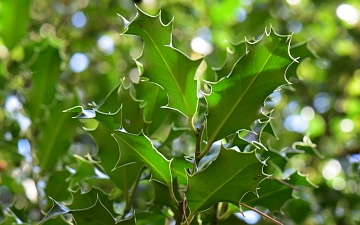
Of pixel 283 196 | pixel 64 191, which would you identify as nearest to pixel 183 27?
pixel 64 191

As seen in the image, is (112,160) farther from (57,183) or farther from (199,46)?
(199,46)

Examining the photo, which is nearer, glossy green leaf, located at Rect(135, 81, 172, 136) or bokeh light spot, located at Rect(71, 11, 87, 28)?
glossy green leaf, located at Rect(135, 81, 172, 136)

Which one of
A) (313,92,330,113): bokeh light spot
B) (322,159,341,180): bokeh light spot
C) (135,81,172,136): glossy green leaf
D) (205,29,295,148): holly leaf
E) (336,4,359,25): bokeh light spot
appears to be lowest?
(322,159,341,180): bokeh light spot

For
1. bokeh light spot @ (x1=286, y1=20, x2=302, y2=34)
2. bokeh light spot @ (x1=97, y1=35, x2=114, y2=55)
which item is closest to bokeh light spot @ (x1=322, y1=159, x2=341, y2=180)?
bokeh light spot @ (x1=286, y1=20, x2=302, y2=34)

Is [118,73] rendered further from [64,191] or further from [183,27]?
[64,191]

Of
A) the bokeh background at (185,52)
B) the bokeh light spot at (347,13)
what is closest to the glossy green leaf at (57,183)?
the bokeh background at (185,52)

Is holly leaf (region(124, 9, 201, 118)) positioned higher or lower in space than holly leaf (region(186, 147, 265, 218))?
higher

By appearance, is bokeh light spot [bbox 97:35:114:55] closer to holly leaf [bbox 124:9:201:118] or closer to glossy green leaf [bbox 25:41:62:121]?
glossy green leaf [bbox 25:41:62:121]

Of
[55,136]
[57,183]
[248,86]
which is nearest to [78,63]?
[55,136]
